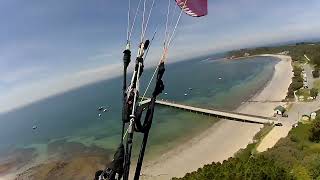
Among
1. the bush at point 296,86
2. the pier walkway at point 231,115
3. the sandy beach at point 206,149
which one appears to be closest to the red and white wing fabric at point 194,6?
the sandy beach at point 206,149

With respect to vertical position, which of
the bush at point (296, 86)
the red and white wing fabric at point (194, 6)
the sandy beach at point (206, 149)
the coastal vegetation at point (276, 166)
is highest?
the red and white wing fabric at point (194, 6)

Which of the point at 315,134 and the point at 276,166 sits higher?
the point at 276,166

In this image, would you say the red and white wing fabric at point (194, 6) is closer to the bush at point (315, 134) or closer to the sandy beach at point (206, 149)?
the sandy beach at point (206, 149)

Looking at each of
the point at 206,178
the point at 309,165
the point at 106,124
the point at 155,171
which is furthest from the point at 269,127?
the point at 106,124

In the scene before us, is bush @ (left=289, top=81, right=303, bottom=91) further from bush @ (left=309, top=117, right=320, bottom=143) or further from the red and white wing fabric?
the red and white wing fabric

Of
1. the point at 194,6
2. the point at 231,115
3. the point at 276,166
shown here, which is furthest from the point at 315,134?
the point at 194,6

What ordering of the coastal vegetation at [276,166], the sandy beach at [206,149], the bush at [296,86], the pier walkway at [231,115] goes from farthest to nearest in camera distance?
the bush at [296,86]
the pier walkway at [231,115]
the sandy beach at [206,149]
the coastal vegetation at [276,166]

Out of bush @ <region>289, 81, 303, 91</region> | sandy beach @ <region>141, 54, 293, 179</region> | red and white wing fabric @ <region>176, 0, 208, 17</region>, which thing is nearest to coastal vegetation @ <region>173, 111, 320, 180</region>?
sandy beach @ <region>141, 54, 293, 179</region>

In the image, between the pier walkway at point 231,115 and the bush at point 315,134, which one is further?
the pier walkway at point 231,115

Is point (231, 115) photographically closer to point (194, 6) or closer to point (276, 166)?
point (276, 166)
